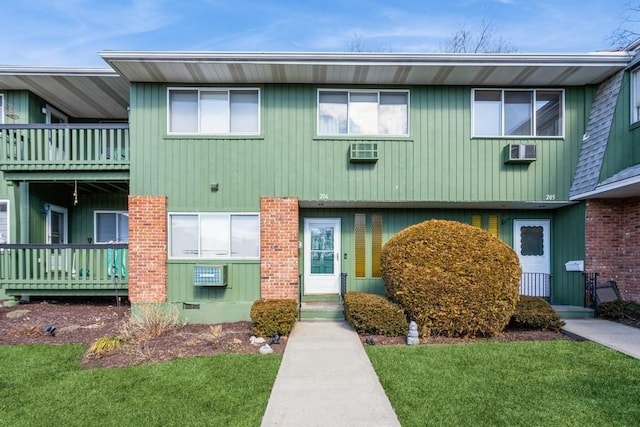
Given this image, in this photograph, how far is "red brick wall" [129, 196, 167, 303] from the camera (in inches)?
323

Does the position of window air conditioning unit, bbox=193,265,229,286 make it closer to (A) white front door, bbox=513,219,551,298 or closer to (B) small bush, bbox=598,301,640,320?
(A) white front door, bbox=513,219,551,298

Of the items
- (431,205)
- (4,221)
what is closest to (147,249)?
(4,221)

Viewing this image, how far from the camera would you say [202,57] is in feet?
24.9

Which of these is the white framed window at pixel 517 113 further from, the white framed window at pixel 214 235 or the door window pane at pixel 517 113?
the white framed window at pixel 214 235

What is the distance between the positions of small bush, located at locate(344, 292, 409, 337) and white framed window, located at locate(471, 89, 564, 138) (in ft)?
15.1

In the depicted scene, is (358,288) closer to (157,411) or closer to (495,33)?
(157,411)

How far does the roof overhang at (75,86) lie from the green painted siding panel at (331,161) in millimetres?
1676

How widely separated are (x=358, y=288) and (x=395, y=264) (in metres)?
2.53

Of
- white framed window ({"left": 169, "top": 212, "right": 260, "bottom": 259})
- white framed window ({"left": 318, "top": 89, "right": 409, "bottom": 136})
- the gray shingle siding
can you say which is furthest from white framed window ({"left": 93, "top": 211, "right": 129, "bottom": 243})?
the gray shingle siding

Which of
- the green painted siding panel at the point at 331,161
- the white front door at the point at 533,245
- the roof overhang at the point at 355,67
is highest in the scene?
the roof overhang at the point at 355,67

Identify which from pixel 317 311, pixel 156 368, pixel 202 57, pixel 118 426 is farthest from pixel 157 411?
pixel 202 57

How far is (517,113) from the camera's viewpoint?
8.71 metres

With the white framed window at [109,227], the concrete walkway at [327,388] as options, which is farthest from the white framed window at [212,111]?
the concrete walkway at [327,388]

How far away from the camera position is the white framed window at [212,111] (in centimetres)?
847
